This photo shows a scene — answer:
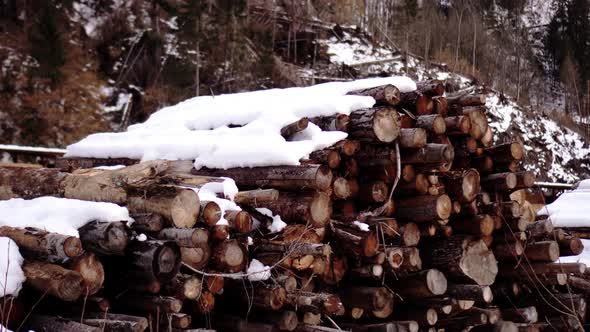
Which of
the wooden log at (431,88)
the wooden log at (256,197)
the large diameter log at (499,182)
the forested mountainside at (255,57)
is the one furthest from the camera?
the forested mountainside at (255,57)

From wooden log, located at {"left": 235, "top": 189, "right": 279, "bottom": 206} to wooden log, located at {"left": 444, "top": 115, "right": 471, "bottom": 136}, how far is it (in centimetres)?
211

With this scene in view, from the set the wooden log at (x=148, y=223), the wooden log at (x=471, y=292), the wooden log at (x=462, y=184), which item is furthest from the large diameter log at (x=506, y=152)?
the wooden log at (x=148, y=223)

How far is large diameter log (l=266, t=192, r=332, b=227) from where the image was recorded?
16.0ft

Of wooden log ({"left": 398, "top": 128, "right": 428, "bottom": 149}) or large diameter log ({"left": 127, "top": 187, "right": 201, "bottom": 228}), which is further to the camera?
wooden log ({"left": 398, "top": 128, "right": 428, "bottom": 149})

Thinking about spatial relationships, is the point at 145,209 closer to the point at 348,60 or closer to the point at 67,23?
the point at 67,23

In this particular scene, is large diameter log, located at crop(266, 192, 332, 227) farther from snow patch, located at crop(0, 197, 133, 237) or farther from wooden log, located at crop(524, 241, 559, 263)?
wooden log, located at crop(524, 241, 559, 263)

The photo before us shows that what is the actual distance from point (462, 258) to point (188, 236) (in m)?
2.75

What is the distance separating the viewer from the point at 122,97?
22359 mm

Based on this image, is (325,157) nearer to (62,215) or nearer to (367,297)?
(367,297)

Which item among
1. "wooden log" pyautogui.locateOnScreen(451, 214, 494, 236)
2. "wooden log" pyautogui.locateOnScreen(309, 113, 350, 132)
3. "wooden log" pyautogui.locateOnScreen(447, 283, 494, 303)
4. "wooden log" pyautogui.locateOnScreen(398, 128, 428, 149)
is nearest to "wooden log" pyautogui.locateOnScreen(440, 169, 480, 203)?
"wooden log" pyautogui.locateOnScreen(451, 214, 494, 236)

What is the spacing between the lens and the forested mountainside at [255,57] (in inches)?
808

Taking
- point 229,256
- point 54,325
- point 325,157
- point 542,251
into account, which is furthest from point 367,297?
point 54,325

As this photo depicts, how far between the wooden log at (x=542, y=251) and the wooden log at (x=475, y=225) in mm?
614

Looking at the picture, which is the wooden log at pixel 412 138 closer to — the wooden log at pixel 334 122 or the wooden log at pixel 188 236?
the wooden log at pixel 334 122
